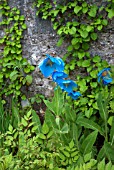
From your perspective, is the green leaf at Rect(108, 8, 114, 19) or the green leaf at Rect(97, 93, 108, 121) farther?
the green leaf at Rect(108, 8, 114, 19)

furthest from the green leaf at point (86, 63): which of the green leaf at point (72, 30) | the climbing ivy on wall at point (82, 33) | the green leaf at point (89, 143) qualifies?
the green leaf at point (89, 143)

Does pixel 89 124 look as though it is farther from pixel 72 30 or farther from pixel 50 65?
pixel 72 30

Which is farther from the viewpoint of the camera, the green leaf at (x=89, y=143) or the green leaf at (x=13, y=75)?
the green leaf at (x=13, y=75)

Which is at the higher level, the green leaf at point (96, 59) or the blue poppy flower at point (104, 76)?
the green leaf at point (96, 59)

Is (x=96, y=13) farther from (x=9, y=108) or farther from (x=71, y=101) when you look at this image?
(x=9, y=108)

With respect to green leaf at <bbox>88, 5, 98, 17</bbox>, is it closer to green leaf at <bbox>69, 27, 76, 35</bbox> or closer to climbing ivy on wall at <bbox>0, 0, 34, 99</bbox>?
green leaf at <bbox>69, 27, 76, 35</bbox>

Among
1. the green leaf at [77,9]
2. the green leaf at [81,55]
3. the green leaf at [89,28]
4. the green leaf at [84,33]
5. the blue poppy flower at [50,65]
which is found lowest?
the blue poppy flower at [50,65]

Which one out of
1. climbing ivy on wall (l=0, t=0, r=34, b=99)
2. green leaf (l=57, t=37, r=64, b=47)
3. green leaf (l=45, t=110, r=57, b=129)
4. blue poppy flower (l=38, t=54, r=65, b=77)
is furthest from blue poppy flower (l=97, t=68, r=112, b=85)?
climbing ivy on wall (l=0, t=0, r=34, b=99)

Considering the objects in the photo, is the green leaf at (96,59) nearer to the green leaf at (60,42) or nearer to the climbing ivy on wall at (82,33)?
the climbing ivy on wall at (82,33)
